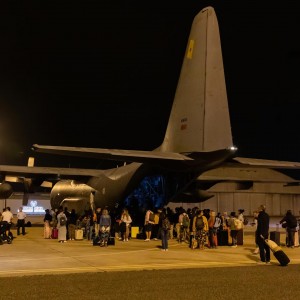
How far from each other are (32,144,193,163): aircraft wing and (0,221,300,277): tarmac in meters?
3.22

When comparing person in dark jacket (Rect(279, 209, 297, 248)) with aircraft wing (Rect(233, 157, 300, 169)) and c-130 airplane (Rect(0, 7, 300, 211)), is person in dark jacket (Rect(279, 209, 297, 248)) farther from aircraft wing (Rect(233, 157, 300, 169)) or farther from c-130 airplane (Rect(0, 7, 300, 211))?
c-130 airplane (Rect(0, 7, 300, 211))

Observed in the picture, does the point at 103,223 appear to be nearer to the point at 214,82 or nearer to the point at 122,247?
the point at 122,247

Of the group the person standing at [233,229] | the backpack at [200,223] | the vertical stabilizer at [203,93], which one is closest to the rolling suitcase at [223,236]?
the person standing at [233,229]

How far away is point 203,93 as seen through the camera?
1595 cm

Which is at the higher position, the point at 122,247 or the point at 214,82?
the point at 214,82

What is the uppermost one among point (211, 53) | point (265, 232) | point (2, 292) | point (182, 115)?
point (211, 53)

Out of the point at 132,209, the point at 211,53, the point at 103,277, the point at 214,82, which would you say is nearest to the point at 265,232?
the point at 103,277

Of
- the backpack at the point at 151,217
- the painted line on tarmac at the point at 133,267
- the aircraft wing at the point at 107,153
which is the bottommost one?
the painted line on tarmac at the point at 133,267

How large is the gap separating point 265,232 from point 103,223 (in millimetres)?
6678

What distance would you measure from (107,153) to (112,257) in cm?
334

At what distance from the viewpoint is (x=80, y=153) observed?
14273 mm

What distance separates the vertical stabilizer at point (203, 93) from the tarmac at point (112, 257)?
3832 mm

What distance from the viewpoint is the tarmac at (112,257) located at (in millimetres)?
11398

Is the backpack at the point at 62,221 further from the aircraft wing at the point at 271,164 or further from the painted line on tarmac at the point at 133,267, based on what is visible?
the aircraft wing at the point at 271,164
